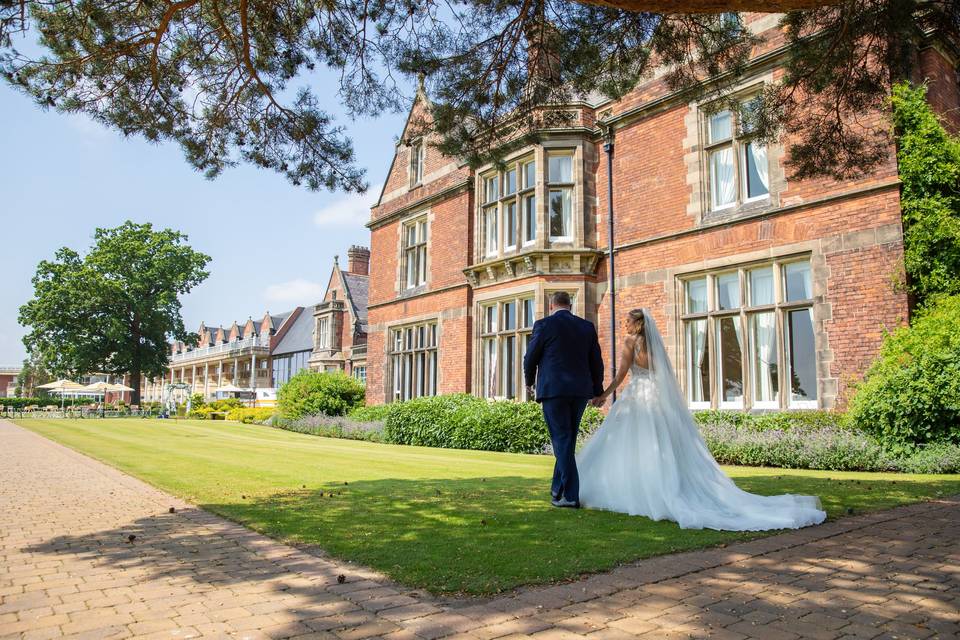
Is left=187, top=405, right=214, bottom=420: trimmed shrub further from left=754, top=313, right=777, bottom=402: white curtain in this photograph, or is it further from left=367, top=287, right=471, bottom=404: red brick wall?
left=754, top=313, right=777, bottom=402: white curtain

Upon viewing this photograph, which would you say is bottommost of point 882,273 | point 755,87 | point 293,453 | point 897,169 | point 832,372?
point 293,453

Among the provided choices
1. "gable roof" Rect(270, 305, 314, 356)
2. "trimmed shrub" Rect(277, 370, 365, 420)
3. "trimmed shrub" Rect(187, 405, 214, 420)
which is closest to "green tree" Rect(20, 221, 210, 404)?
"gable roof" Rect(270, 305, 314, 356)

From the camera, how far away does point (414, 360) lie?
20.8 m

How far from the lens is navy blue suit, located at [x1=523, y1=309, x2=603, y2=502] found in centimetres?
602

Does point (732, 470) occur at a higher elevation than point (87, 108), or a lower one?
lower

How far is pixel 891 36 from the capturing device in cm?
691

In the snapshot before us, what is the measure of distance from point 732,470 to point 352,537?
6.81 meters

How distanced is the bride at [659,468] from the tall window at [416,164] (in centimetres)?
1626

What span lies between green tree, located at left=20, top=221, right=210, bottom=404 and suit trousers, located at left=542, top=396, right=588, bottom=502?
1960 inches

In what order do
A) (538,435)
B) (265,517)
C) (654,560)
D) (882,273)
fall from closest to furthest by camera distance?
(654,560) → (265,517) → (882,273) → (538,435)

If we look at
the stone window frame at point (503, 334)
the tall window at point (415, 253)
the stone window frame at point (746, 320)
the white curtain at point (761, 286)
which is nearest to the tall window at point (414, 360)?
the tall window at point (415, 253)

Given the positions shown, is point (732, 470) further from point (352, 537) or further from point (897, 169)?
point (352, 537)

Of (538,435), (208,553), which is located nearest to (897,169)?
(538,435)

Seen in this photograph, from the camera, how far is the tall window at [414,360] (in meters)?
20.0
